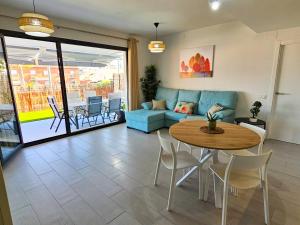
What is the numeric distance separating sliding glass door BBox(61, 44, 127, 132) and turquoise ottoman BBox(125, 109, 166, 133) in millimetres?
889

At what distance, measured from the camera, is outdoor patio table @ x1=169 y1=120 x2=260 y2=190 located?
1.63m

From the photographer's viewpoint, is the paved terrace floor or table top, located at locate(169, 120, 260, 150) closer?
table top, located at locate(169, 120, 260, 150)

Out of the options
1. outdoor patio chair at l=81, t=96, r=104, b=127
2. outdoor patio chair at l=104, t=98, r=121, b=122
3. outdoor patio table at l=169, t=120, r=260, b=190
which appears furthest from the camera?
outdoor patio chair at l=104, t=98, r=121, b=122

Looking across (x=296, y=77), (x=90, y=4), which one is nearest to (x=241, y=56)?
(x=296, y=77)

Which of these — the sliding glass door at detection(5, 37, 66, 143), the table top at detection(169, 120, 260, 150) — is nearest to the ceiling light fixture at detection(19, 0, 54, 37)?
the sliding glass door at detection(5, 37, 66, 143)

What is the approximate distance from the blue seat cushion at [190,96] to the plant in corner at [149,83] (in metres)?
0.98

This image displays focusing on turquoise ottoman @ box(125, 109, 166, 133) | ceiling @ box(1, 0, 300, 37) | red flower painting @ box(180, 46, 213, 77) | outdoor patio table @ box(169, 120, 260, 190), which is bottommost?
turquoise ottoman @ box(125, 109, 166, 133)

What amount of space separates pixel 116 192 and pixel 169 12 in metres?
3.16

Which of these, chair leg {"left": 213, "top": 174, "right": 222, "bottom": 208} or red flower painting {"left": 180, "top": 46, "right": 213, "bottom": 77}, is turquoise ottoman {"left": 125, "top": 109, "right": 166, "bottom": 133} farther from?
chair leg {"left": 213, "top": 174, "right": 222, "bottom": 208}

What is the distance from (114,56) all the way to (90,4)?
89.5 inches

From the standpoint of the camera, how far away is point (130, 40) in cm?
480

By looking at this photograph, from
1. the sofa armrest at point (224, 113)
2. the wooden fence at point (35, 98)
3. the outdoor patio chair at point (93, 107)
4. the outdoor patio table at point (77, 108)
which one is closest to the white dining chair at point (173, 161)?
the sofa armrest at point (224, 113)

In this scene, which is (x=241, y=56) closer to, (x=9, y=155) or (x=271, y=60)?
(x=271, y=60)

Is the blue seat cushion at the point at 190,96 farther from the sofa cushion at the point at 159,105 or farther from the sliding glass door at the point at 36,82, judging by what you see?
the sliding glass door at the point at 36,82
